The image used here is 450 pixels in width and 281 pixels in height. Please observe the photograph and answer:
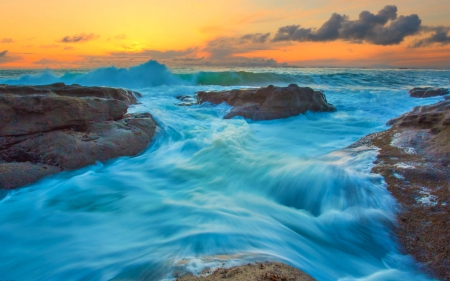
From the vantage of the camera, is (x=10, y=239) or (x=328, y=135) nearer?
(x=10, y=239)

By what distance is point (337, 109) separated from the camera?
36.6 feet

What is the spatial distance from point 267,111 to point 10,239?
732 cm

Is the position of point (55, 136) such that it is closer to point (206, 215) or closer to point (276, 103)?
point (206, 215)

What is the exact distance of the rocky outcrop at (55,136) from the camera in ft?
14.0

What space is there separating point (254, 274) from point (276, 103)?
309 inches

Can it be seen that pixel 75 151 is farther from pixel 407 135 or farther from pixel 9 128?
pixel 407 135

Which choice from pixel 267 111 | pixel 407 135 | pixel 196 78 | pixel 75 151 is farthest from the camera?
pixel 196 78

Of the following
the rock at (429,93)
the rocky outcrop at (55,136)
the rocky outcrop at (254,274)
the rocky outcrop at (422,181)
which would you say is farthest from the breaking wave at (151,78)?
the rocky outcrop at (254,274)

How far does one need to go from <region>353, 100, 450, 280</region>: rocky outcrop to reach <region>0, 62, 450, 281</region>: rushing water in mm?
149

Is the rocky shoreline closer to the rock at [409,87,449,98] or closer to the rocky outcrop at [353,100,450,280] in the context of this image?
the rocky outcrop at [353,100,450,280]

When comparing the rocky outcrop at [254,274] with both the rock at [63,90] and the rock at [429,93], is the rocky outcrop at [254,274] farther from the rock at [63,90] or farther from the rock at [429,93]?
the rock at [429,93]

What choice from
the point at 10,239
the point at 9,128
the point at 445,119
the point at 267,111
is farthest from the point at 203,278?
the point at 267,111

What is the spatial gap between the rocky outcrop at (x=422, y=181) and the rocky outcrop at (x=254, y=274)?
52.3 inches

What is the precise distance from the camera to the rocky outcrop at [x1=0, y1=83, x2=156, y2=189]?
4.26 m
